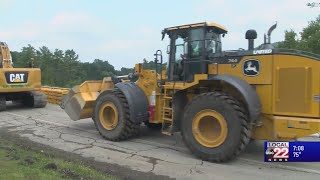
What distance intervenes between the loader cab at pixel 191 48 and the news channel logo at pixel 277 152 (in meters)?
5.39

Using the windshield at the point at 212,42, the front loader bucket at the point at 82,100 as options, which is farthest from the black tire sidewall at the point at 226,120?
the front loader bucket at the point at 82,100

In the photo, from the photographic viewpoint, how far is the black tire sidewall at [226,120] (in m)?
8.20

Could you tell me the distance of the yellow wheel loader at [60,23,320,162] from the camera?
26.7 ft

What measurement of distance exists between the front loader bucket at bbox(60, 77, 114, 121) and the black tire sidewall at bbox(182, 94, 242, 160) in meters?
3.77

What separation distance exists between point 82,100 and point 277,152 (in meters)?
8.53

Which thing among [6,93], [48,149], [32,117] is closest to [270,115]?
[48,149]

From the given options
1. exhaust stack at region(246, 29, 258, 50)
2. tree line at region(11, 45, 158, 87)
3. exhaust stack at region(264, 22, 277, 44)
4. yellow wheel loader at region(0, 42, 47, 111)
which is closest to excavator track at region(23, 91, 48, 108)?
yellow wheel loader at region(0, 42, 47, 111)

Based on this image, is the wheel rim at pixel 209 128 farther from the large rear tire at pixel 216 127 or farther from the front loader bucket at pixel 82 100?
the front loader bucket at pixel 82 100

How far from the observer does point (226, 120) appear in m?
8.30

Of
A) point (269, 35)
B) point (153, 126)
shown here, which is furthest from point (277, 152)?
point (153, 126)

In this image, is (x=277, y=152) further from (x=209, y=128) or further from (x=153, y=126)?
(x=153, y=126)

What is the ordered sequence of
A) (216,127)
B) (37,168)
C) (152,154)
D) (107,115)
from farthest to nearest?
(107,115)
(152,154)
(216,127)
(37,168)

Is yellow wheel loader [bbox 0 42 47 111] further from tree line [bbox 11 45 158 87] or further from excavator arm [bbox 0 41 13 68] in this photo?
tree line [bbox 11 45 158 87]

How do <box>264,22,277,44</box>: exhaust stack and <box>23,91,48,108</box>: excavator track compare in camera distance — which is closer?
<box>264,22,277,44</box>: exhaust stack
